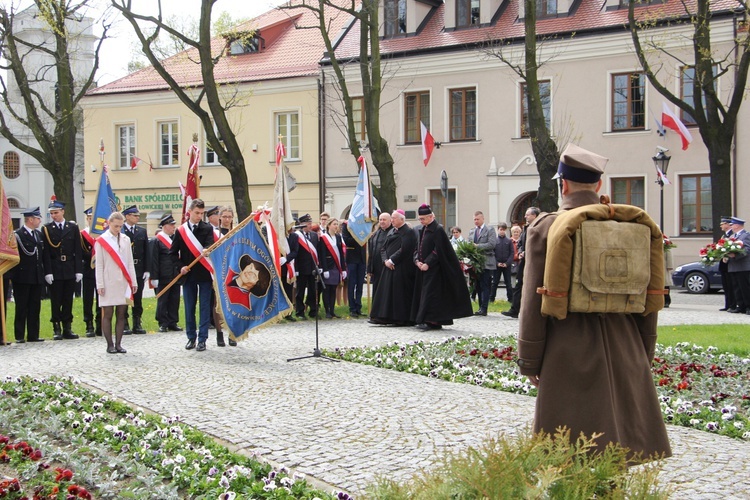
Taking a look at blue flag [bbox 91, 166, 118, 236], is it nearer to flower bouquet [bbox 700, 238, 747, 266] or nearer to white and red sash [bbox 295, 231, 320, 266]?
white and red sash [bbox 295, 231, 320, 266]

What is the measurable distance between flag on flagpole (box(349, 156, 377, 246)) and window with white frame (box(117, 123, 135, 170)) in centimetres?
2341

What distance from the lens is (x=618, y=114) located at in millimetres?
31422

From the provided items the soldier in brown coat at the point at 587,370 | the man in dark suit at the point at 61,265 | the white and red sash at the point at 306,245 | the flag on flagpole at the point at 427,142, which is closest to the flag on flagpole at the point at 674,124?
the flag on flagpole at the point at 427,142

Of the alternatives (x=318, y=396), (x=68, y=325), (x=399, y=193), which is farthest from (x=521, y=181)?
(x=318, y=396)

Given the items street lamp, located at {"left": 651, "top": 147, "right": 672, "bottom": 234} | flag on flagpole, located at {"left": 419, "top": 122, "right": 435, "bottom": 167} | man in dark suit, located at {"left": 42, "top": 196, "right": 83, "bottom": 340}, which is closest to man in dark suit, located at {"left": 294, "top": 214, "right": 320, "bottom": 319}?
man in dark suit, located at {"left": 42, "top": 196, "right": 83, "bottom": 340}

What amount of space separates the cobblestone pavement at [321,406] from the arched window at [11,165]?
4615cm

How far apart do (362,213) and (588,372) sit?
15.2 m

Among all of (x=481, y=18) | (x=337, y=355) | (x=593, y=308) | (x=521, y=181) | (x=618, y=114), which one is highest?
(x=481, y=18)

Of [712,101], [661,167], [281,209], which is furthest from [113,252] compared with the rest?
[661,167]

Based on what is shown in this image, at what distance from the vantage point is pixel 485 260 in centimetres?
1811

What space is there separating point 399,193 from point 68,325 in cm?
2192

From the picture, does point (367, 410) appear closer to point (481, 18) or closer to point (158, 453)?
point (158, 453)

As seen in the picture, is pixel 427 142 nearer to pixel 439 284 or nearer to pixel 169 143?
pixel 169 143

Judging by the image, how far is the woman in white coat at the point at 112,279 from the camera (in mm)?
12305
